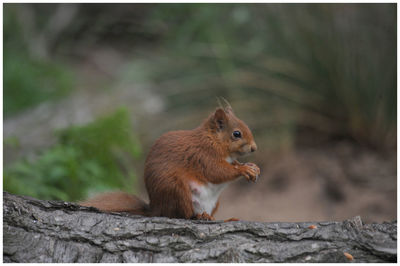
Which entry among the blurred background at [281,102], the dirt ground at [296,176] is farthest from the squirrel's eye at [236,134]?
the dirt ground at [296,176]

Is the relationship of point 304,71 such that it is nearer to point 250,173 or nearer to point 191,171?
point 250,173

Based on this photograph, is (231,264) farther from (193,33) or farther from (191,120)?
(193,33)

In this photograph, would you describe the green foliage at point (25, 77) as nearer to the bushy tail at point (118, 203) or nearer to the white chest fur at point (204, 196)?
the bushy tail at point (118, 203)

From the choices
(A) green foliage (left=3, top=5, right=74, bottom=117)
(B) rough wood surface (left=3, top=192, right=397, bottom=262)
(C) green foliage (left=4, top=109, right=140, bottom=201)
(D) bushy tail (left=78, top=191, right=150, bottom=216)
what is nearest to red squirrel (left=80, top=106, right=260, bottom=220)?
(D) bushy tail (left=78, top=191, right=150, bottom=216)

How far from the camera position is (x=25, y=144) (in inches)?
176

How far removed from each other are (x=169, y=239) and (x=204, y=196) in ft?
1.25

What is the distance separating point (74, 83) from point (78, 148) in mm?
3721

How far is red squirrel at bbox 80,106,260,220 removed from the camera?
90.9 inches

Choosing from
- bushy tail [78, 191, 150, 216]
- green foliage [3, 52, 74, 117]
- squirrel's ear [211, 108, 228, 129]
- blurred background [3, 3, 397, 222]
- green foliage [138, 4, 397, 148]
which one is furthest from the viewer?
green foliage [3, 52, 74, 117]

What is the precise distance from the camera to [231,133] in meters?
2.56

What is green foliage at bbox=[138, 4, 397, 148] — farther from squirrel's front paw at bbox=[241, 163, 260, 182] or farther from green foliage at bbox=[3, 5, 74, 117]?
squirrel's front paw at bbox=[241, 163, 260, 182]

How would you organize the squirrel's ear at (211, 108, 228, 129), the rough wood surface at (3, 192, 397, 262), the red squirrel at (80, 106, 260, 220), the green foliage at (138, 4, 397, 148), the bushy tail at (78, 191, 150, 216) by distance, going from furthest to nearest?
the green foliage at (138, 4, 397, 148) → the squirrel's ear at (211, 108, 228, 129) → the bushy tail at (78, 191, 150, 216) → the red squirrel at (80, 106, 260, 220) → the rough wood surface at (3, 192, 397, 262)

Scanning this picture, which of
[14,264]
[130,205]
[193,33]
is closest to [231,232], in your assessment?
[130,205]

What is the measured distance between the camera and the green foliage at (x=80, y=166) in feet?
11.6
